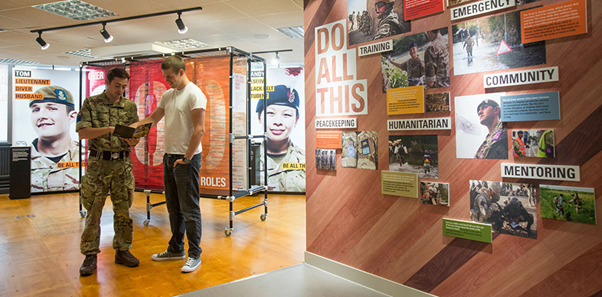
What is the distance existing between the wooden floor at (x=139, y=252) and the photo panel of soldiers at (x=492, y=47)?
86.7 inches

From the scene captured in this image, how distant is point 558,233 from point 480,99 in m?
0.80

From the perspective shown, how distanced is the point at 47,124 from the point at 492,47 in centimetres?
847

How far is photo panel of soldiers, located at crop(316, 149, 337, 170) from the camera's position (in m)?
2.95

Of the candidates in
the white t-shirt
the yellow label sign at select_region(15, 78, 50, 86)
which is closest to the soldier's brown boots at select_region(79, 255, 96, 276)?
the white t-shirt

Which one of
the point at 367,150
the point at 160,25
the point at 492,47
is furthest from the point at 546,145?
the point at 160,25

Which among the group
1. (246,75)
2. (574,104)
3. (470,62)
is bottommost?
(574,104)

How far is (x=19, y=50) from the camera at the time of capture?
651cm

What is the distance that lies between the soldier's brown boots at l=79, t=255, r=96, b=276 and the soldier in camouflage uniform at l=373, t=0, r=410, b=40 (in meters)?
2.91

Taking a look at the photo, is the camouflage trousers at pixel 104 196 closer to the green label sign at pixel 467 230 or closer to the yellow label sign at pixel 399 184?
the yellow label sign at pixel 399 184

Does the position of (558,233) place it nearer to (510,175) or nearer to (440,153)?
(510,175)

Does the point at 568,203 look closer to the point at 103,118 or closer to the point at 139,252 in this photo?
the point at 103,118

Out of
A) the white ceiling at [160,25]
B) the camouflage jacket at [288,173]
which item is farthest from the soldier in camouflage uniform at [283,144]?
the white ceiling at [160,25]

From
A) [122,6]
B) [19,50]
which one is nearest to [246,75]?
[122,6]

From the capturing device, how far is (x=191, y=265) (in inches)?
121
